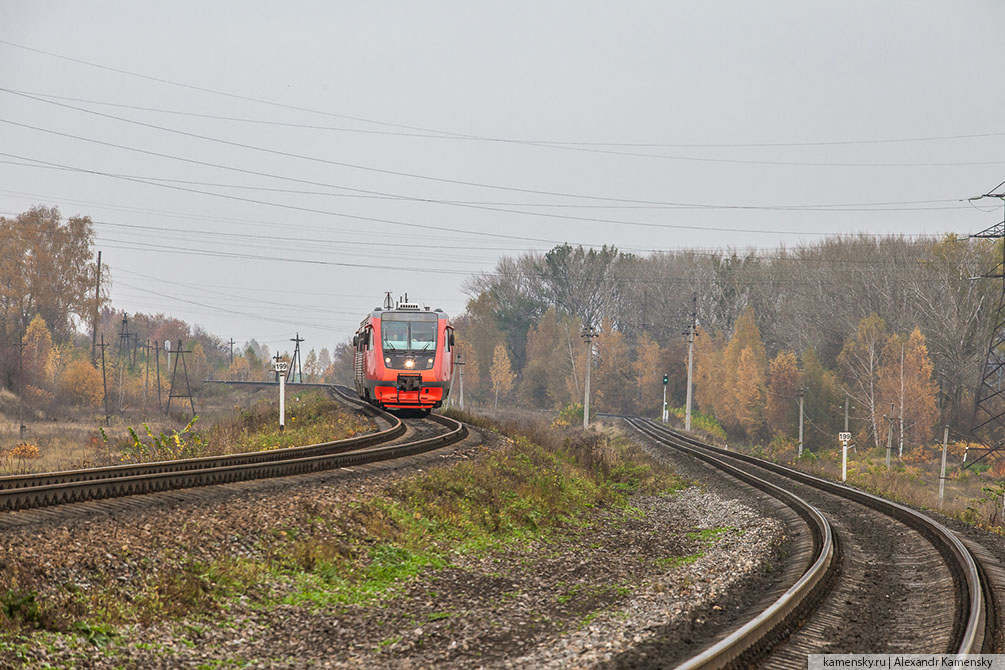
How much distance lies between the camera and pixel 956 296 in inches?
2347

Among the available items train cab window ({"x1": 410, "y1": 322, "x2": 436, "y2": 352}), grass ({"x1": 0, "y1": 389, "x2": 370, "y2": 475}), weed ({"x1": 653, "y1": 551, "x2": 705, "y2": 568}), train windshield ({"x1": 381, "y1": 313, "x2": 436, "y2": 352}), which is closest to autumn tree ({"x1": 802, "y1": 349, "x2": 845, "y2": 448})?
grass ({"x1": 0, "y1": 389, "x2": 370, "y2": 475})

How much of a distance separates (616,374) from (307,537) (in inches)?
3172

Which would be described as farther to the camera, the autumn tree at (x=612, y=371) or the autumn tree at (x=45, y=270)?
the autumn tree at (x=612, y=371)

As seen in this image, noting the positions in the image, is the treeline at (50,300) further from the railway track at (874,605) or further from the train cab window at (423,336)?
the railway track at (874,605)

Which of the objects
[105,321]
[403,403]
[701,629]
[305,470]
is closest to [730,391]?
[403,403]

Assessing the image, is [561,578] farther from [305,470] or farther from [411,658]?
[305,470]

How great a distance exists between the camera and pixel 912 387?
55.5 meters

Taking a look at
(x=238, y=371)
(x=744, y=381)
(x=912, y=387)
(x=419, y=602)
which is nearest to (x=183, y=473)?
(x=419, y=602)

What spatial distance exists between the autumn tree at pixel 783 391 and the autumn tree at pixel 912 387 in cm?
685

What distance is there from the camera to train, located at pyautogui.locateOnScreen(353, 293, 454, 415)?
29.6 meters

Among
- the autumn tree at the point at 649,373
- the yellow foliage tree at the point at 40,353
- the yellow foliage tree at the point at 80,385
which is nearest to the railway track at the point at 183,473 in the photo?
the yellow foliage tree at the point at 80,385

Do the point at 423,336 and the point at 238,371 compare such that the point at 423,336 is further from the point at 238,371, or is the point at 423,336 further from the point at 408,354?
the point at 238,371

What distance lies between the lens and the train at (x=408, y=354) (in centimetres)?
2961

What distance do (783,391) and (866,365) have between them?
6026 mm
